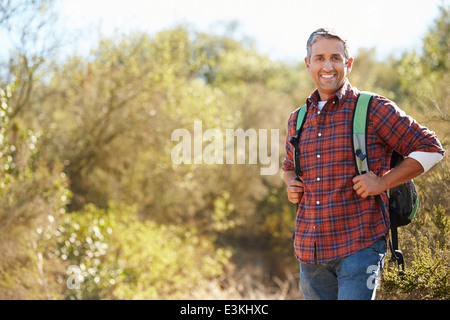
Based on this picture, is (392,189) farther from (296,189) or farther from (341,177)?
(296,189)

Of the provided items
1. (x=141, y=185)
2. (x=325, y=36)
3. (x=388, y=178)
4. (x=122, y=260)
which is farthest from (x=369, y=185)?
(x=141, y=185)

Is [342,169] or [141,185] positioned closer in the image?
[342,169]

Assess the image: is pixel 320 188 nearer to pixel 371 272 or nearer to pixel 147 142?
pixel 371 272

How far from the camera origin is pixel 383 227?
90.2 inches

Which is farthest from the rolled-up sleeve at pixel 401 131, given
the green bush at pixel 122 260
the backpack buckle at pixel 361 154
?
the green bush at pixel 122 260

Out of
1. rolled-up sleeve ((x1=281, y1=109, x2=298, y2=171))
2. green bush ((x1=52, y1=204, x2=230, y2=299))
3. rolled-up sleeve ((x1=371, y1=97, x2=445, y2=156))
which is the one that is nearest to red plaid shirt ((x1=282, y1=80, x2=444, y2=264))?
rolled-up sleeve ((x1=371, y1=97, x2=445, y2=156))

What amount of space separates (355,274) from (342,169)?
53cm

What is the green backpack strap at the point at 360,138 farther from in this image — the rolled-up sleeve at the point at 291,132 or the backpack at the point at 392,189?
the rolled-up sleeve at the point at 291,132

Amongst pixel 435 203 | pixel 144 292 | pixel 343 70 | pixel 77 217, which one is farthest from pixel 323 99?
pixel 77 217

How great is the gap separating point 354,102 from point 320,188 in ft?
1.59

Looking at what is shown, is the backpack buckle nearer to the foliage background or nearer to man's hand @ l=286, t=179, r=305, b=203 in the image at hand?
man's hand @ l=286, t=179, r=305, b=203

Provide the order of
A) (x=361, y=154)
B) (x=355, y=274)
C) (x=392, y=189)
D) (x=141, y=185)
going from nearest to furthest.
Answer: (x=355, y=274), (x=361, y=154), (x=392, y=189), (x=141, y=185)

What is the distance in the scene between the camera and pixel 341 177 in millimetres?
2381

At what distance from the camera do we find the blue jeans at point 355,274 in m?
2.20
